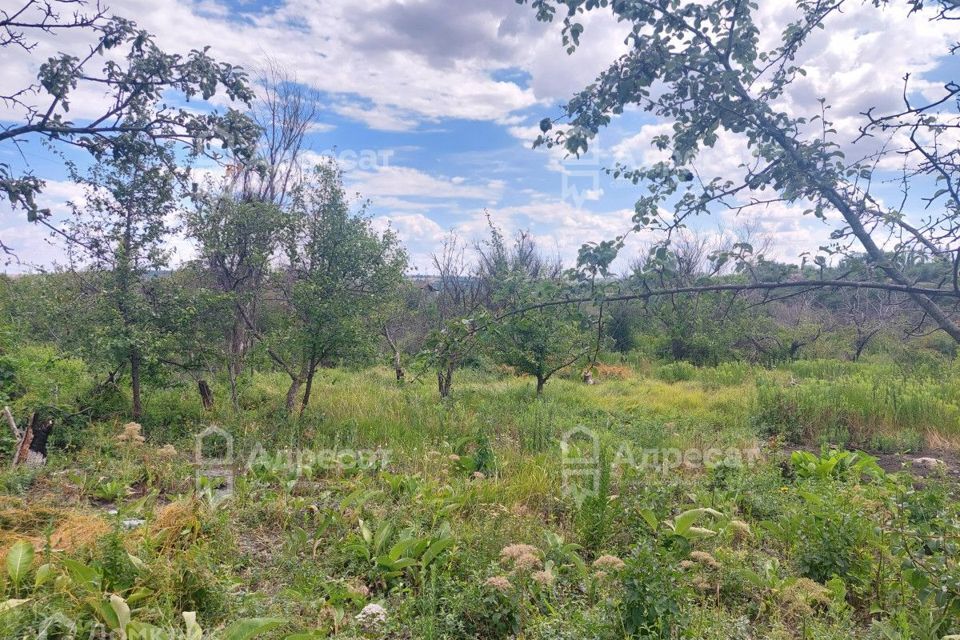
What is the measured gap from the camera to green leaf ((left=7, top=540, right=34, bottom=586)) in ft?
8.69

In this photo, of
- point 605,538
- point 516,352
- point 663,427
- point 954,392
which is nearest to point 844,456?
point 663,427

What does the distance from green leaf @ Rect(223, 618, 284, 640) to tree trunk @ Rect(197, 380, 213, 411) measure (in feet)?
19.4

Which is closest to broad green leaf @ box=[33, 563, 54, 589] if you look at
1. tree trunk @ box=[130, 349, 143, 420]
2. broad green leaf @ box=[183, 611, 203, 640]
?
broad green leaf @ box=[183, 611, 203, 640]

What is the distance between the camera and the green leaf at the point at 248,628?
7.56 feet

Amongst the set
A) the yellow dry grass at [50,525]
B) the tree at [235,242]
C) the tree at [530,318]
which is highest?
the tree at [235,242]

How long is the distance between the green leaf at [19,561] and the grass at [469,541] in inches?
1.7

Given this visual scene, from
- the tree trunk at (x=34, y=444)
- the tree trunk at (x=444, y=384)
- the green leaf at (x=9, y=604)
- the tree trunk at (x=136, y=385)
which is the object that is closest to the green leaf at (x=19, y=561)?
the green leaf at (x=9, y=604)

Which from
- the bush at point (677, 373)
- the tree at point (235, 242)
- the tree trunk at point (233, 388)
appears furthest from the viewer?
the bush at point (677, 373)

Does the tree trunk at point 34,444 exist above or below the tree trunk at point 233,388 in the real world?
below

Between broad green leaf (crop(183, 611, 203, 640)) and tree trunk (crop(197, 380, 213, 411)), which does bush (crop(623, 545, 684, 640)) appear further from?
tree trunk (crop(197, 380, 213, 411))

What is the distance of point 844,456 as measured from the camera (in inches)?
211

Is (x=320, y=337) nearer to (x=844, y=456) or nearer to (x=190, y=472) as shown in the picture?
(x=190, y=472)

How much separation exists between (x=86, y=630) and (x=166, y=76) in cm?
311

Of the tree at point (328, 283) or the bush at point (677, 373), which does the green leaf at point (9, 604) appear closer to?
the tree at point (328, 283)
